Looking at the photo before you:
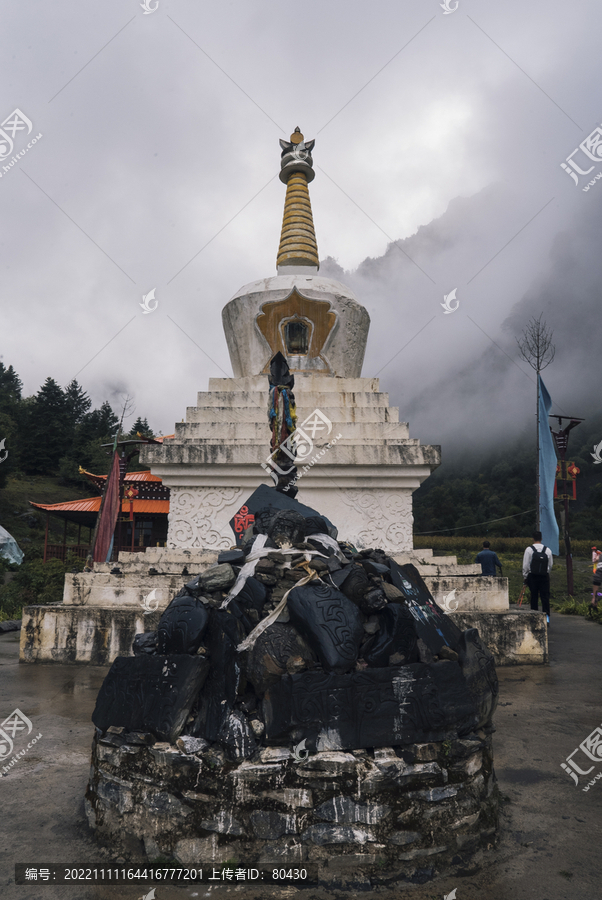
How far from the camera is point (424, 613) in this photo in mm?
3355

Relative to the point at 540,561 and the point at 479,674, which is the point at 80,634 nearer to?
the point at 479,674

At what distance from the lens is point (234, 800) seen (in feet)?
8.69

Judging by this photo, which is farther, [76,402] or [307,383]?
[76,402]

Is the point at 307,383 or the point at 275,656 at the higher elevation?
the point at 307,383

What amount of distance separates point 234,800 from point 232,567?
1263mm

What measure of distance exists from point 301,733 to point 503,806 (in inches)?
57.2

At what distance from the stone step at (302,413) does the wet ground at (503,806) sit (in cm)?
499

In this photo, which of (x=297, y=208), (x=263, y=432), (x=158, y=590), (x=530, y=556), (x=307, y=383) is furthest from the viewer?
(x=297, y=208)

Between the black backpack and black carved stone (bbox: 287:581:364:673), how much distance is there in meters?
5.96

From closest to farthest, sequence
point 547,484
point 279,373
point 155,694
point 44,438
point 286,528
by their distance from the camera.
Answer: point 155,694 < point 286,528 < point 279,373 < point 547,484 < point 44,438

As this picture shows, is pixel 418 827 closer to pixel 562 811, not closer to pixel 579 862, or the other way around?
pixel 579 862

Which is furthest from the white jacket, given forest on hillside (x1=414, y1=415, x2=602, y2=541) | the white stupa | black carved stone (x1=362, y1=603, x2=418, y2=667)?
forest on hillside (x1=414, y1=415, x2=602, y2=541)

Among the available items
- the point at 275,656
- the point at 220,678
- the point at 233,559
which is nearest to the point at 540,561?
the point at 233,559

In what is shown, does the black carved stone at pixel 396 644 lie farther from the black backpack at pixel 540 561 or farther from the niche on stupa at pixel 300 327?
the niche on stupa at pixel 300 327
